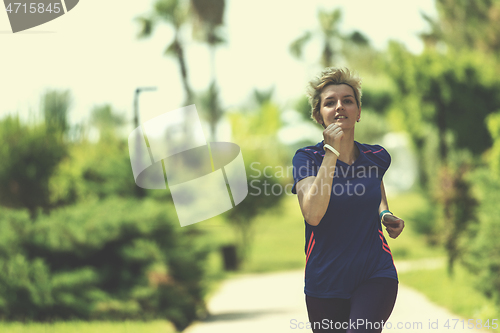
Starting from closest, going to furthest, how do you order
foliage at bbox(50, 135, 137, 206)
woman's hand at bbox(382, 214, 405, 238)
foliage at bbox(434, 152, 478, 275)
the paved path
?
1. woman's hand at bbox(382, 214, 405, 238)
2. the paved path
3. foliage at bbox(50, 135, 137, 206)
4. foliage at bbox(434, 152, 478, 275)

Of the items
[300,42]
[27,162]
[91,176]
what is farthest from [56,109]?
[300,42]

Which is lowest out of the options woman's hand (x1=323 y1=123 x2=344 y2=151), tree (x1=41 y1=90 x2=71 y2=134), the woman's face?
tree (x1=41 y1=90 x2=71 y2=134)

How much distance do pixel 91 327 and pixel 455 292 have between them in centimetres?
713

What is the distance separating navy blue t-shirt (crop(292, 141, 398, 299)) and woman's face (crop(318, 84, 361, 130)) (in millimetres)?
164

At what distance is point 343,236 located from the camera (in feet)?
8.91

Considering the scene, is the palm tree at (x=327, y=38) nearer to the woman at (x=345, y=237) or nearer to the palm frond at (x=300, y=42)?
the palm frond at (x=300, y=42)

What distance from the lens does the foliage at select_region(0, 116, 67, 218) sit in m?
11.9

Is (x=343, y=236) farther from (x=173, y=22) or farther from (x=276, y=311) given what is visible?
(x=173, y=22)

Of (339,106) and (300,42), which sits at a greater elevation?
(339,106)

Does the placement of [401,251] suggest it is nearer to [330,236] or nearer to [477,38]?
[477,38]

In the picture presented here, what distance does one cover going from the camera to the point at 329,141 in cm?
255

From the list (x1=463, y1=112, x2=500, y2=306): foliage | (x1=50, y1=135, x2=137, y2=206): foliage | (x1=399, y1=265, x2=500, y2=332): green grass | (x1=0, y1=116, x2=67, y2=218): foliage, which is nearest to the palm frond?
(x1=399, y1=265, x2=500, y2=332): green grass

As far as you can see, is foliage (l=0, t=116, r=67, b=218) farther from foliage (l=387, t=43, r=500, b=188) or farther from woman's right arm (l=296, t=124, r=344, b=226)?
foliage (l=387, t=43, r=500, b=188)

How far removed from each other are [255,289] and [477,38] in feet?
60.7
